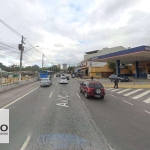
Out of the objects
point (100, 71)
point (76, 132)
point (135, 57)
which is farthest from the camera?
point (100, 71)

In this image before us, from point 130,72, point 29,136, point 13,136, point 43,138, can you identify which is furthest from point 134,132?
point 130,72

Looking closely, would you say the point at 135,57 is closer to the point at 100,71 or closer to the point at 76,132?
the point at 100,71

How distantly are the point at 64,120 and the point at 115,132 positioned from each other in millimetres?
2572

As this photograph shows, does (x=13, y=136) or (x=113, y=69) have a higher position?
(x=113, y=69)

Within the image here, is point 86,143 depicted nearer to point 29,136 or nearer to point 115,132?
point 115,132

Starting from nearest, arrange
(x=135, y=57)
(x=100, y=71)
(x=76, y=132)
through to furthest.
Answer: (x=76, y=132) < (x=135, y=57) < (x=100, y=71)

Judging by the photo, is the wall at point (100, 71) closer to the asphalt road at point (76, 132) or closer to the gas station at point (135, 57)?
the gas station at point (135, 57)

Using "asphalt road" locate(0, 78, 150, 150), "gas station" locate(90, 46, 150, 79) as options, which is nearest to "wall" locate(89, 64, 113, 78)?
"gas station" locate(90, 46, 150, 79)

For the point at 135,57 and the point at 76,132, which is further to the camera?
the point at 135,57

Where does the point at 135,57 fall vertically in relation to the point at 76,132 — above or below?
above

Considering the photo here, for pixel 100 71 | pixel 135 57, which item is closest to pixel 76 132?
pixel 135 57

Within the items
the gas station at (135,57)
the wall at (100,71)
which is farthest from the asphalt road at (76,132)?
the wall at (100,71)

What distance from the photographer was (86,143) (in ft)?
15.8

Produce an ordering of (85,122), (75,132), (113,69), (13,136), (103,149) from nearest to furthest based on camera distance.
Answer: (103,149) < (13,136) < (75,132) < (85,122) < (113,69)
